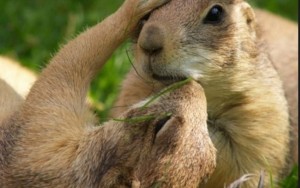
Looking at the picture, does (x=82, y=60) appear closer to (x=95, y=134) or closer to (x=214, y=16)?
(x=95, y=134)

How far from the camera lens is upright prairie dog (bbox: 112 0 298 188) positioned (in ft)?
16.2

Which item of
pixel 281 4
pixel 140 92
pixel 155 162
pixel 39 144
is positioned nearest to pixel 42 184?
pixel 39 144

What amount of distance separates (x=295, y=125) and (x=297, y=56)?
0.83 meters

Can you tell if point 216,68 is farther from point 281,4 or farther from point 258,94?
point 281,4

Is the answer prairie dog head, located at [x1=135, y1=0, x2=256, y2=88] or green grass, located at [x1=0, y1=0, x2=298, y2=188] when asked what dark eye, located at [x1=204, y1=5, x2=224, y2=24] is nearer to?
prairie dog head, located at [x1=135, y1=0, x2=256, y2=88]

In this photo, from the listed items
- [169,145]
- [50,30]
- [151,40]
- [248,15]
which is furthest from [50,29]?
[169,145]

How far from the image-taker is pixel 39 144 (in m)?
4.93

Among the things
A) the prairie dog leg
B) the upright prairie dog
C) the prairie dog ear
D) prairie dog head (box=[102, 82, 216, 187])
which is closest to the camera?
prairie dog head (box=[102, 82, 216, 187])

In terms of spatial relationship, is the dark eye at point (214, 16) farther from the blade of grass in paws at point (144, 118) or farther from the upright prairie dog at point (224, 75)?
the blade of grass in paws at point (144, 118)

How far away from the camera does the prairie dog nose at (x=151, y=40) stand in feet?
15.8

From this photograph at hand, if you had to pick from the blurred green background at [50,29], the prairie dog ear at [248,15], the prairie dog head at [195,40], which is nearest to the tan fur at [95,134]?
the prairie dog head at [195,40]

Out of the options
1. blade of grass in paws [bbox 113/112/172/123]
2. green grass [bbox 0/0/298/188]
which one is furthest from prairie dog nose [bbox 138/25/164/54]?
green grass [bbox 0/0/298/188]

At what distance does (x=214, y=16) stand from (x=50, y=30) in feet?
10.8

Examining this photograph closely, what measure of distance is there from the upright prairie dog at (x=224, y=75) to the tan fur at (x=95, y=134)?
0.80ft
